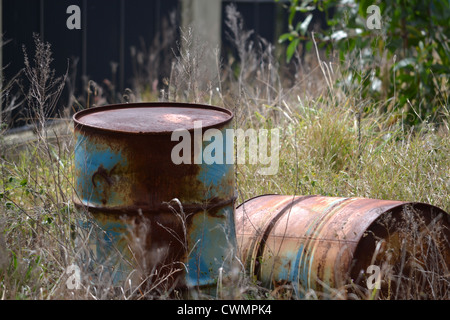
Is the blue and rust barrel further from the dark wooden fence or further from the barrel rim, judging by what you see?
the dark wooden fence

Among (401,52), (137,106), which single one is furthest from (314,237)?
(401,52)

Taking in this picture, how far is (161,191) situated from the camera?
3000 mm

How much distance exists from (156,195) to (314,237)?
82 cm

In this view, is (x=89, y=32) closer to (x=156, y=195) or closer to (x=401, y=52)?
(x=401, y=52)

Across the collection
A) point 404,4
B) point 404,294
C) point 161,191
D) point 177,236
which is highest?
point 404,4

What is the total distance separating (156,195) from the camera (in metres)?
3.00

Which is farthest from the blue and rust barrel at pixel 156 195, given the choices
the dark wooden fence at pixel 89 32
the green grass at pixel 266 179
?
the dark wooden fence at pixel 89 32

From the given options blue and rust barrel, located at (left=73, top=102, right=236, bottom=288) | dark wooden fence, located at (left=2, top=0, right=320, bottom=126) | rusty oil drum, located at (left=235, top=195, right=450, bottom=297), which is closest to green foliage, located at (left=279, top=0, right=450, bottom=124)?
rusty oil drum, located at (left=235, top=195, right=450, bottom=297)

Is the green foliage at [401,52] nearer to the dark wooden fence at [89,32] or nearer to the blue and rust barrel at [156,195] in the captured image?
the dark wooden fence at [89,32]

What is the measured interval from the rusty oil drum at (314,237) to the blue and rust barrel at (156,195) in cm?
30

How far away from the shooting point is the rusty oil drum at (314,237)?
310 centimetres
